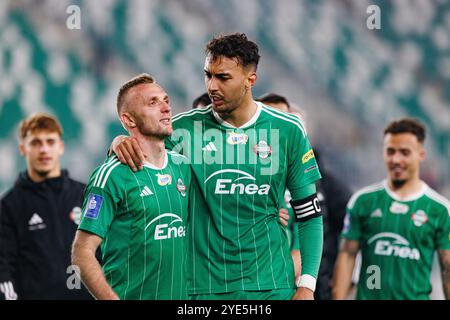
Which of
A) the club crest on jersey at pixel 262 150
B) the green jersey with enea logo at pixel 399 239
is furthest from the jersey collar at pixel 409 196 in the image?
the club crest on jersey at pixel 262 150

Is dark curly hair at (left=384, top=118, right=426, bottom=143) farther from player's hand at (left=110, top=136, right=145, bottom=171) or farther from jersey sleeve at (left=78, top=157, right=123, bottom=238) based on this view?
jersey sleeve at (left=78, top=157, right=123, bottom=238)

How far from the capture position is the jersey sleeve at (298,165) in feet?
12.4

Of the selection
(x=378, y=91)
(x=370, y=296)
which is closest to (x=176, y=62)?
(x=378, y=91)

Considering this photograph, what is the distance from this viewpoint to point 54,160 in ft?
18.9

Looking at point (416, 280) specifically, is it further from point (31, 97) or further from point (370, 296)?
point (31, 97)

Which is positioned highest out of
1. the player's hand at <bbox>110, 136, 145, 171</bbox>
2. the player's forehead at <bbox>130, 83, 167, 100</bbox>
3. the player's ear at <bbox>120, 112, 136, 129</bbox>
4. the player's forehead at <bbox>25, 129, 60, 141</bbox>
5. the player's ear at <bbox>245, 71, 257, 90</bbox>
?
the player's ear at <bbox>245, 71, 257, 90</bbox>

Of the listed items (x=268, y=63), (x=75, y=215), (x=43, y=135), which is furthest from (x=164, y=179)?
(x=268, y=63)

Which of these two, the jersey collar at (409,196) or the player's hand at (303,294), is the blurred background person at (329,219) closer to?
the jersey collar at (409,196)

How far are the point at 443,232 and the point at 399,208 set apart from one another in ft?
1.03

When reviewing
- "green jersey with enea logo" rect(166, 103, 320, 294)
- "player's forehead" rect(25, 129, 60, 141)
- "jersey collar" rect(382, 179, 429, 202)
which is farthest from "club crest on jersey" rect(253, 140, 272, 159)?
"player's forehead" rect(25, 129, 60, 141)

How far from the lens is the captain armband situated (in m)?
3.75

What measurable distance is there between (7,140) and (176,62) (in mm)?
1647

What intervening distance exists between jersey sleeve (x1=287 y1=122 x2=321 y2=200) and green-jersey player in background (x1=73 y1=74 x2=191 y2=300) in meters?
0.46
